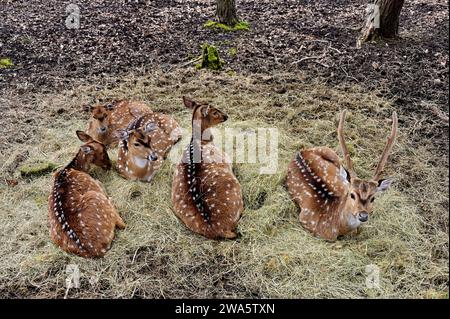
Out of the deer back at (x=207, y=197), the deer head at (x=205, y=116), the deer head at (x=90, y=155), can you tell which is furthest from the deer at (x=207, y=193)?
the deer head at (x=90, y=155)

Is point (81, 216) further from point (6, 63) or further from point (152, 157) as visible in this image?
point (6, 63)

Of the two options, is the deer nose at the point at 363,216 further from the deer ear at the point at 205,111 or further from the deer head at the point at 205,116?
the deer ear at the point at 205,111

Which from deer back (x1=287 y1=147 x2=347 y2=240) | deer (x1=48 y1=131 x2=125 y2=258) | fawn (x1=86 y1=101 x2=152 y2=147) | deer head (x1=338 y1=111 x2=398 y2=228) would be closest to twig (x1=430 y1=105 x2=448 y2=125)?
deer back (x1=287 y1=147 x2=347 y2=240)

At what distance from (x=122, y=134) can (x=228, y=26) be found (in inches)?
145

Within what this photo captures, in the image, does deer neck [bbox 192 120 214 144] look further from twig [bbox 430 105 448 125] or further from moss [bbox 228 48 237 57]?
twig [bbox 430 105 448 125]

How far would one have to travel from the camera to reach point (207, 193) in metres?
4.27

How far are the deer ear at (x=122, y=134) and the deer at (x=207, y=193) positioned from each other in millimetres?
658

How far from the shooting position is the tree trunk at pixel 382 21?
6.91 metres

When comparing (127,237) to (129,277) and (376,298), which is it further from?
(376,298)

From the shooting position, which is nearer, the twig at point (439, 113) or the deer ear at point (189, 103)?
the deer ear at point (189, 103)

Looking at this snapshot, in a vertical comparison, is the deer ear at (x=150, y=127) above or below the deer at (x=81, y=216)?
above

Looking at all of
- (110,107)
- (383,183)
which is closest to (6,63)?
(110,107)

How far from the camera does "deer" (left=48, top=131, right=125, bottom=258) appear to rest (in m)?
3.94

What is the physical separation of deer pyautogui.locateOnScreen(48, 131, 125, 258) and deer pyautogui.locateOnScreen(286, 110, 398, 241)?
1616 mm
